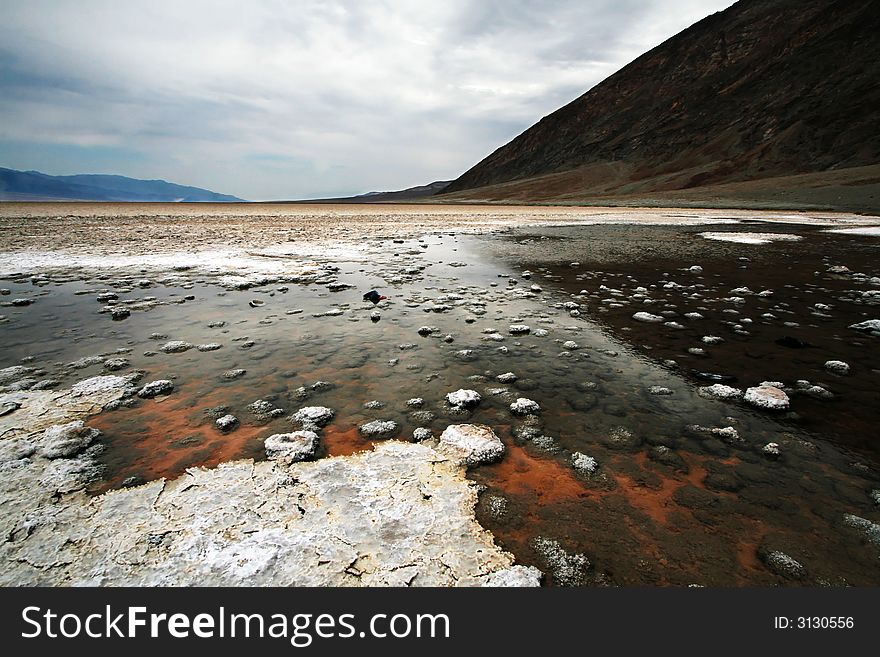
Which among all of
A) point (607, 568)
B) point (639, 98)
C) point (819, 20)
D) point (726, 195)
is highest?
point (819, 20)

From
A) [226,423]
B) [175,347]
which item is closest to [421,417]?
[226,423]

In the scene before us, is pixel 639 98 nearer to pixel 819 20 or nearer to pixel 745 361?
pixel 819 20

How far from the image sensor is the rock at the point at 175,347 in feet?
16.3

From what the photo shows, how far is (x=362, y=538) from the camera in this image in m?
2.24

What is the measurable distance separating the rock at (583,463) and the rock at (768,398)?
1.90 metres

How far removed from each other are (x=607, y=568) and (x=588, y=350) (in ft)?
10.8

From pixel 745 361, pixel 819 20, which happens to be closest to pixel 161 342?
pixel 745 361

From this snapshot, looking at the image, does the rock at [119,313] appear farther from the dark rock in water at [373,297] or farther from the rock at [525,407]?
the rock at [525,407]

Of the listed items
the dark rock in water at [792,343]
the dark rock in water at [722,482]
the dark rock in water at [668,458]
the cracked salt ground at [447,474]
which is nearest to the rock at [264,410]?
the cracked salt ground at [447,474]

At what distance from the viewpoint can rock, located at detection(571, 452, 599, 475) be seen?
286cm

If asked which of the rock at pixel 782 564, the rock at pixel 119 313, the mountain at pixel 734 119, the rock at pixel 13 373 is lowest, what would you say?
the rock at pixel 782 564

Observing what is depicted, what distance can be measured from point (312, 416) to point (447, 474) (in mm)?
1404

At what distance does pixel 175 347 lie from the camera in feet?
16.7

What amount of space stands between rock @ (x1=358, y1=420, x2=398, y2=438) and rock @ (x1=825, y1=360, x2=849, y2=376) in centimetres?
473
